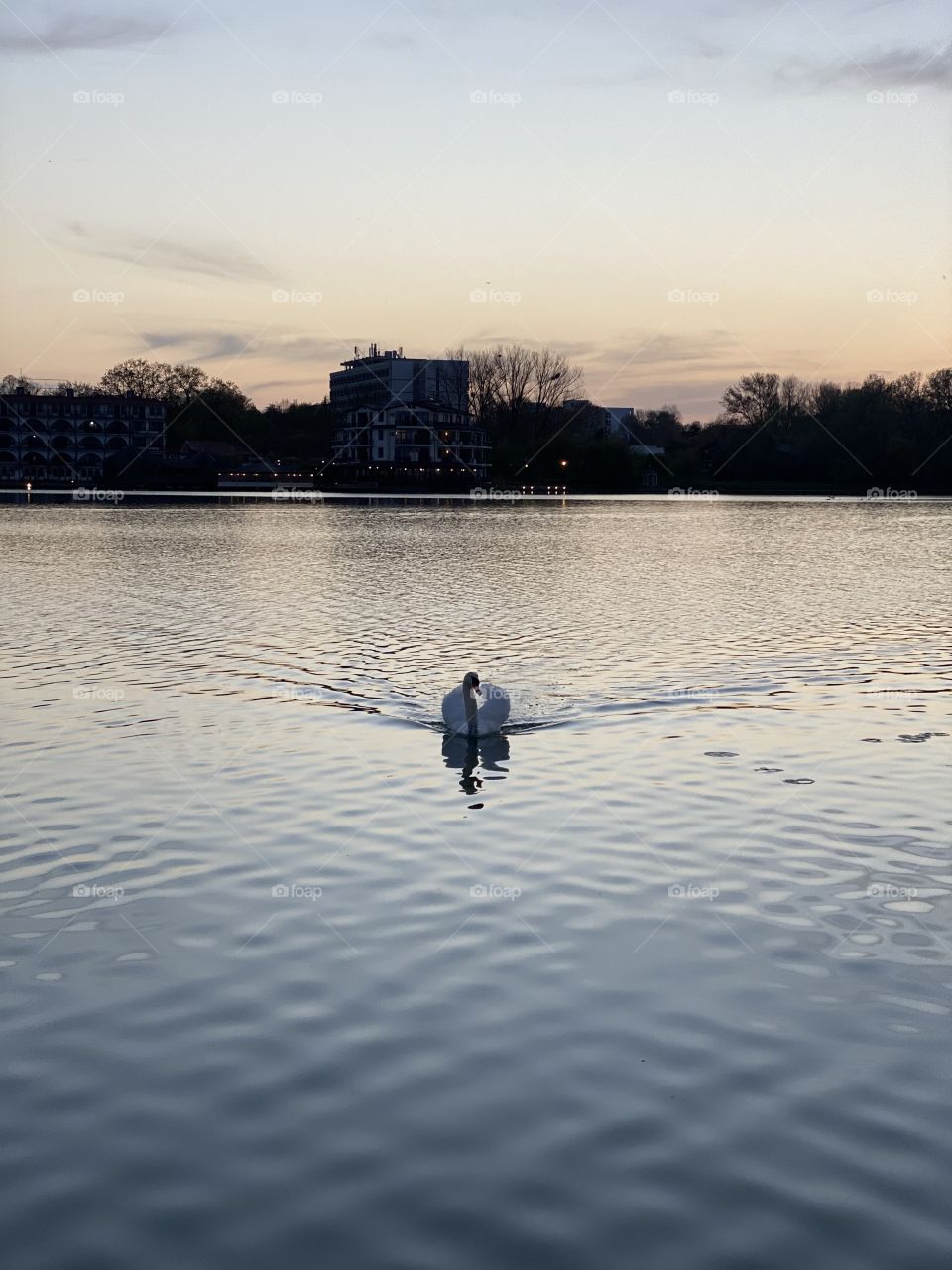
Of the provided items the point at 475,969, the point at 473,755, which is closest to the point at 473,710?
the point at 473,755

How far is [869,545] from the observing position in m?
71.1

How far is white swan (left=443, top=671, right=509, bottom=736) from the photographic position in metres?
17.7

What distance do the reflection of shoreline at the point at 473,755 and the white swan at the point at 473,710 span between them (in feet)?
0.52

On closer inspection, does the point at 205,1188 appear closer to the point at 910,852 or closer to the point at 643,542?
the point at 910,852

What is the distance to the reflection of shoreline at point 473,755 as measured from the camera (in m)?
15.9

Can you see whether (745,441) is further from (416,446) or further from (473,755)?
(473,755)

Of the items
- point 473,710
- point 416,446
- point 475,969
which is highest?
point 416,446

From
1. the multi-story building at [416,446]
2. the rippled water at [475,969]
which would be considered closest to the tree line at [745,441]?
the multi-story building at [416,446]

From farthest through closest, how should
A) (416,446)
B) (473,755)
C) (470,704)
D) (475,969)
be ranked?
(416,446)
(470,704)
(473,755)
(475,969)

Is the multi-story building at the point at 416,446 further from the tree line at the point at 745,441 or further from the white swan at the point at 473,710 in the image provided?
the white swan at the point at 473,710

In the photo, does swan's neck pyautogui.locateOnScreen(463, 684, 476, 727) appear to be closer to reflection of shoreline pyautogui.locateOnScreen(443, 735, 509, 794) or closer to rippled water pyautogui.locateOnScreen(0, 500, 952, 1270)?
reflection of shoreline pyautogui.locateOnScreen(443, 735, 509, 794)

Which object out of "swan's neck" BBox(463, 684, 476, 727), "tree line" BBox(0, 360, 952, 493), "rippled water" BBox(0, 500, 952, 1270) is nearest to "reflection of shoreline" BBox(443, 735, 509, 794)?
"rippled water" BBox(0, 500, 952, 1270)

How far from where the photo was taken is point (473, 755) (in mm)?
17250

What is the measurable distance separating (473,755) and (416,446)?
163177 mm
